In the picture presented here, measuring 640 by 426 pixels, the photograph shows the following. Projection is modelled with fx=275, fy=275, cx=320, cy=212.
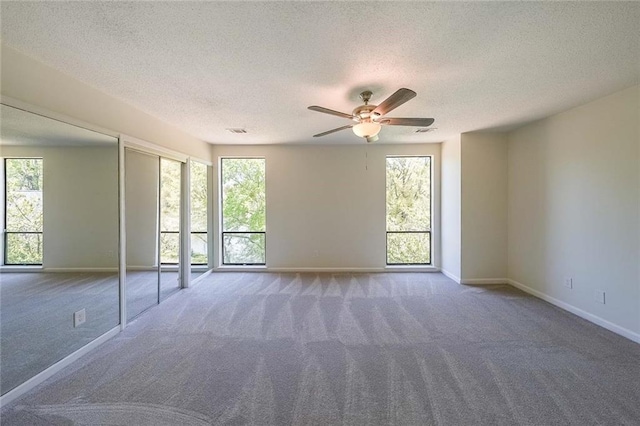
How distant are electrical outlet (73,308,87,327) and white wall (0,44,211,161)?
1.83 meters

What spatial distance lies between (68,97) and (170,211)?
2.02 metres

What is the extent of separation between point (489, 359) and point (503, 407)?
0.62 meters

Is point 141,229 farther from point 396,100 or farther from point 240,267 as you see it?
point 396,100

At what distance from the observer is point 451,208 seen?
500 centimetres

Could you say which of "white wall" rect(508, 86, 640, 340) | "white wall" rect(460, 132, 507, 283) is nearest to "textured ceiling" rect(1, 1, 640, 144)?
"white wall" rect(508, 86, 640, 340)

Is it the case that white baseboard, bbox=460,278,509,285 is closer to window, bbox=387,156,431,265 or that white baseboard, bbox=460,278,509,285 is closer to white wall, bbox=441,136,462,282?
white wall, bbox=441,136,462,282

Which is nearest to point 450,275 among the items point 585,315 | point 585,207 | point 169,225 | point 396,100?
point 585,315

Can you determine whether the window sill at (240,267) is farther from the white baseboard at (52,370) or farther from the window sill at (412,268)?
the white baseboard at (52,370)

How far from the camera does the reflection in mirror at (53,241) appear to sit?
214 centimetres

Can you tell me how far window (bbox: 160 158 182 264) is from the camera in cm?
399

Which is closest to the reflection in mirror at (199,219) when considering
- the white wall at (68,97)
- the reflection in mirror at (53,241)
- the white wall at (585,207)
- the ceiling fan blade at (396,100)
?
the white wall at (68,97)

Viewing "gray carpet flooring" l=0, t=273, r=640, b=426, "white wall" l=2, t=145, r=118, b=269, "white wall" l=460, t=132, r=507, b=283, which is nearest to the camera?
"gray carpet flooring" l=0, t=273, r=640, b=426

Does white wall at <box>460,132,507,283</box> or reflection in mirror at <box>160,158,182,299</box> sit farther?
white wall at <box>460,132,507,283</box>

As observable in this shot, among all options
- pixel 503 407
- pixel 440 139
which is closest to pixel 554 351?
pixel 503 407
